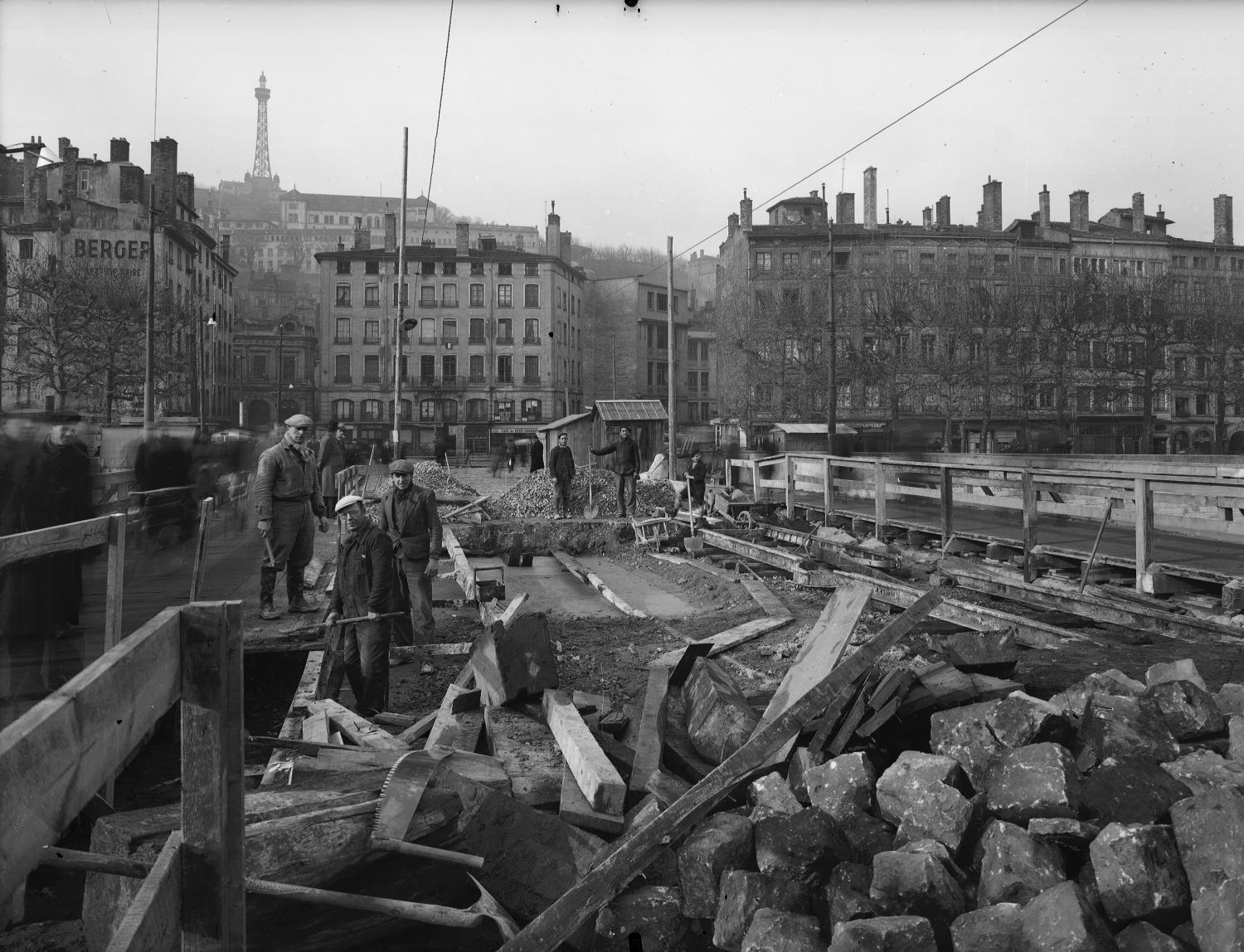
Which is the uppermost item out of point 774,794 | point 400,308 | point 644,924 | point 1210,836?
point 400,308

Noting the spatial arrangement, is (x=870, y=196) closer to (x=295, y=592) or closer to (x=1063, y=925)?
(x=295, y=592)

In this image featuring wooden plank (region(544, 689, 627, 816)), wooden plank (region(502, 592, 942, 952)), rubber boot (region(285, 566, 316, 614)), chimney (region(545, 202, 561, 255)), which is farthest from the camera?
chimney (region(545, 202, 561, 255))

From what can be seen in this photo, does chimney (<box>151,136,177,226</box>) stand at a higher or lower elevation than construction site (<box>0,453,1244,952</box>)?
higher

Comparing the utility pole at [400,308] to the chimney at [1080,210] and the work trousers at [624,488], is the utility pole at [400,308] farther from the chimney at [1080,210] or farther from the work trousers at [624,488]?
the chimney at [1080,210]

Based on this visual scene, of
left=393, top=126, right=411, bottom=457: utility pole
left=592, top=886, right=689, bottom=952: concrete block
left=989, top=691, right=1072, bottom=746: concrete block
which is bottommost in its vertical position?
left=592, top=886, right=689, bottom=952: concrete block

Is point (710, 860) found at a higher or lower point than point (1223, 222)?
lower

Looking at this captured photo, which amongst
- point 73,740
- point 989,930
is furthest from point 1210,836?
point 73,740

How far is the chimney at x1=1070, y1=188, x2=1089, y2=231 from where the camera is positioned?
228 ft

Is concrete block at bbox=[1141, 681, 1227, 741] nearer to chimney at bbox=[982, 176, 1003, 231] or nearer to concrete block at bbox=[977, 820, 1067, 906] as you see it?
concrete block at bbox=[977, 820, 1067, 906]

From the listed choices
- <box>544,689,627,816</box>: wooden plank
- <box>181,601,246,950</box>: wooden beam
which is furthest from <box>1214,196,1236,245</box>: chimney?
<box>181,601,246,950</box>: wooden beam

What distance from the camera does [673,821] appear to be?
3.90 m

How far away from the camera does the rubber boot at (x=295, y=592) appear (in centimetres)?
969

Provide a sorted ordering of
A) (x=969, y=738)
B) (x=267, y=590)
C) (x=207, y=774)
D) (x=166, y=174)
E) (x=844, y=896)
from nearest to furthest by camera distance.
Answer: (x=207, y=774), (x=844, y=896), (x=969, y=738), (x=267, y=590), (x=166, y=174)

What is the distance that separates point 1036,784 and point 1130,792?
36cm
